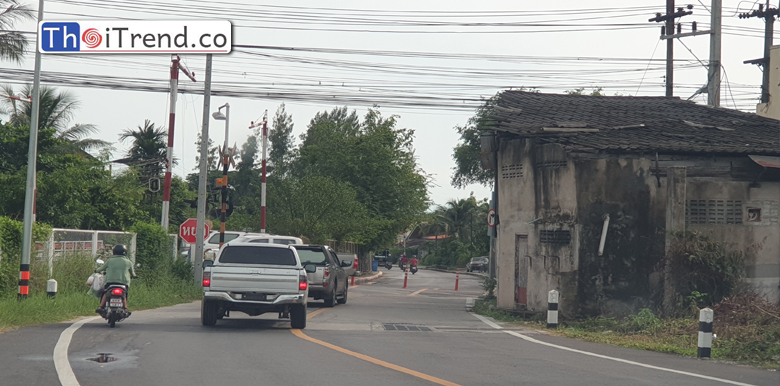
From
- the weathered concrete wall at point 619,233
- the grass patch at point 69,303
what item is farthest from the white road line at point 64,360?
the weathered concrete wall at point 619,233

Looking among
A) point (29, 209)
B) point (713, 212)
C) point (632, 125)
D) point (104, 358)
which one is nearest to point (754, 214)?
point (713, 212)

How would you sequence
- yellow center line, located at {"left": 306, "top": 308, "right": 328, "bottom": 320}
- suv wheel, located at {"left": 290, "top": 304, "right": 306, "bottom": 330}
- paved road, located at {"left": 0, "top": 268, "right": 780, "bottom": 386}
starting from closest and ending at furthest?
paved road, located at {"left": 0, "top": 268, "right": 780, "bottom": 386}, suv wheel, located at {"left": 290, "top": 304, "right": 306, "bottom": 330}, yellow center line, located at {"left": 306, "top": 308, "right": 328, "bottom": 320}

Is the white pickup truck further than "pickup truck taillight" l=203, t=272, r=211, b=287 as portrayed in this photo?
No

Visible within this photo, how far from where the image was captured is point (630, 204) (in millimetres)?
18969

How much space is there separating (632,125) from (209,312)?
11982mm

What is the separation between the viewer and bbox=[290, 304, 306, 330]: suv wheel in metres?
15.7

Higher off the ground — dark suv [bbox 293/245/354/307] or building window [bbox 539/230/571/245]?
building window [bbox 539/230/571/245]

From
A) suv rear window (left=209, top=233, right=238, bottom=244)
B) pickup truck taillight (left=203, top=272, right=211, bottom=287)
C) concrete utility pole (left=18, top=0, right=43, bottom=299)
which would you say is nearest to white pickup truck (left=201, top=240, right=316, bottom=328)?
pickup truck taillight (left=203, top=272, right=211, bottom=287)

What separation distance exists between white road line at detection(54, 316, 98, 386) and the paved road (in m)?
0.08

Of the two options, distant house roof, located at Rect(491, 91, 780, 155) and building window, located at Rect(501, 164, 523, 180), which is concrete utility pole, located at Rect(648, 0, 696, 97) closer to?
distant house roof, located at Rect(491, 91, 780, 155)

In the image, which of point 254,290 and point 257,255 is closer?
point 254,290

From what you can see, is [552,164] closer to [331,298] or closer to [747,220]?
[747,220]

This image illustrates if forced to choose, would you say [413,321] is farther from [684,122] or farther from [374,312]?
[684,122]

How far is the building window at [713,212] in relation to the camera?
19.1 metres
